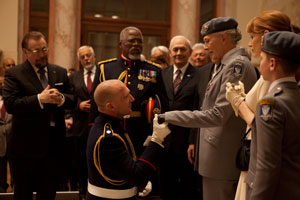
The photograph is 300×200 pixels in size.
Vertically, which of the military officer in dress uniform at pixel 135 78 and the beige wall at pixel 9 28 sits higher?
the beige wall at pixel 9 28

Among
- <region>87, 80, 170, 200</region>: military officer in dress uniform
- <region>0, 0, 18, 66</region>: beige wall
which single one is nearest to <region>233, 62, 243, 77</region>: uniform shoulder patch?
<region>87, 80, 170, 200</region>: military officer in dress uniform

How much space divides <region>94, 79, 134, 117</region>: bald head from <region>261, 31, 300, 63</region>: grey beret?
800 millimetres

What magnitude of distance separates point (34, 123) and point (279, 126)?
2165 millimetres

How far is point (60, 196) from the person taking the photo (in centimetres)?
410

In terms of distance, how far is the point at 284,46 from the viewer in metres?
1.60

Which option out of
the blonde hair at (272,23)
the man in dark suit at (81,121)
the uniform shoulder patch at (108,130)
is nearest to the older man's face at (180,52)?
the man in dark suit at (81,121)

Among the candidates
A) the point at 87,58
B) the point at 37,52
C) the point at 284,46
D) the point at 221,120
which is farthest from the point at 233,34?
the point at 87,58

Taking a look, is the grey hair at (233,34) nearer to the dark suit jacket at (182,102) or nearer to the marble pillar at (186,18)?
the dark suit jacket at (182,102)

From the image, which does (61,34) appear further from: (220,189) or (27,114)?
(220,189)

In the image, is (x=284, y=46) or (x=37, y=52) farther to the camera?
(x=37, y=52)

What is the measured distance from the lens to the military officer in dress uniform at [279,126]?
153 cm

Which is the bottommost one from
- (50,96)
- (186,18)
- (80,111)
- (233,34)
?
(80,111)

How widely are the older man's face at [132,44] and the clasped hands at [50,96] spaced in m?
0.66

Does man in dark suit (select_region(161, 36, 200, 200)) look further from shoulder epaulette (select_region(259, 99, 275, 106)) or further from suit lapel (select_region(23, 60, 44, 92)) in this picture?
shoulder epaulette (select_region(259, 99, 275, 106))
